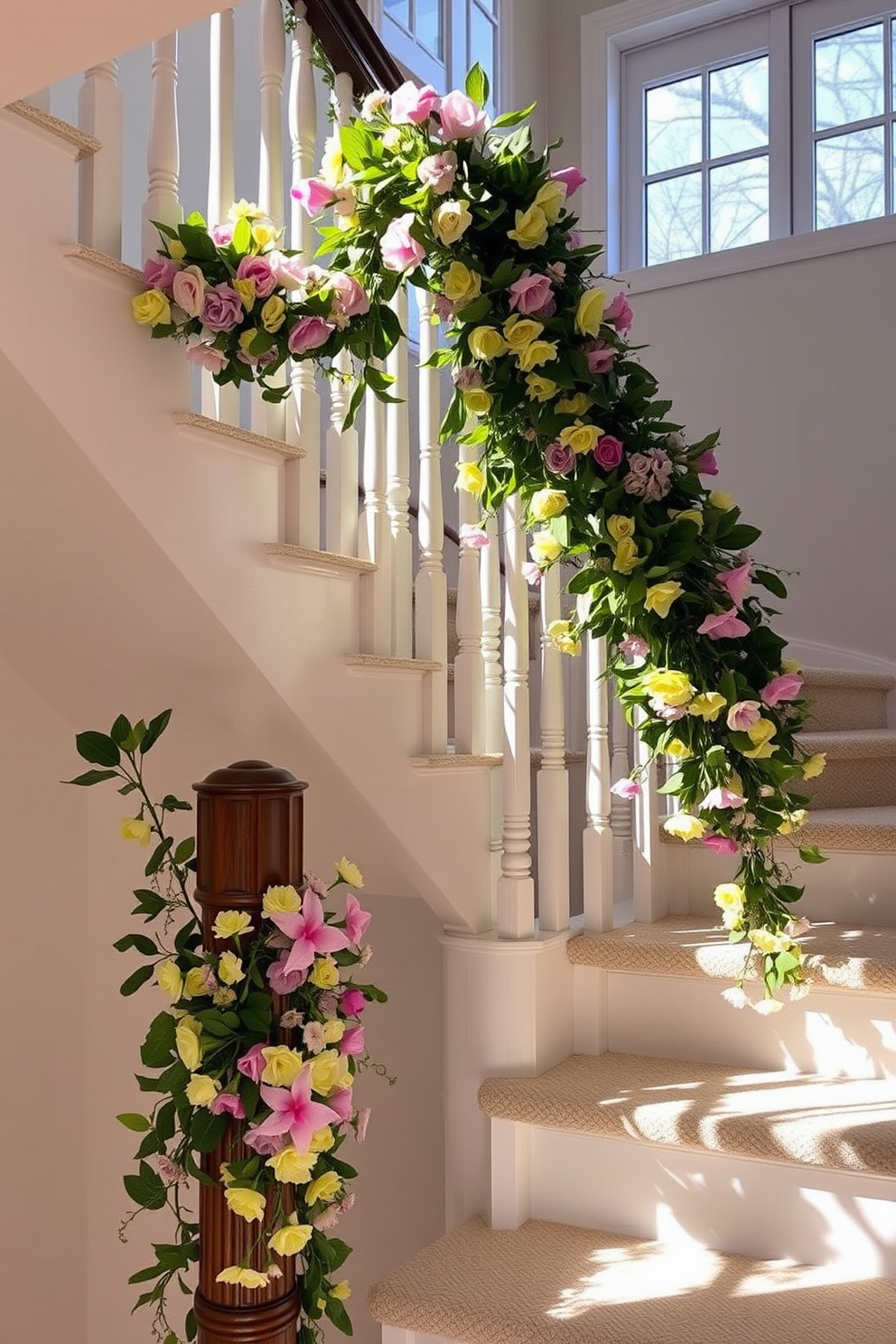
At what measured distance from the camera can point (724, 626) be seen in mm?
1743

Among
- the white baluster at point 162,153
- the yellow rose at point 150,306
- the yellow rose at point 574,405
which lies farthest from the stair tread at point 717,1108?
the white baluster at point 162,153

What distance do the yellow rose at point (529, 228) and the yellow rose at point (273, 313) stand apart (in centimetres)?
38

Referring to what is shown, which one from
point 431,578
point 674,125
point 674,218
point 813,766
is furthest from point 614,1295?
point 674,125

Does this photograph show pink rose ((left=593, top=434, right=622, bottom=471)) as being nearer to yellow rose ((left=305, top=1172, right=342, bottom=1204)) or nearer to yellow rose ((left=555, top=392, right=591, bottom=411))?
yellow rose ((left=555, top=392, right=591, bottom=411))

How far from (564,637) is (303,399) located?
0.58 m

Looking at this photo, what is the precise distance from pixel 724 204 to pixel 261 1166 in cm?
374

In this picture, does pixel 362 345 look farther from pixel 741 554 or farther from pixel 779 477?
pixel 779 477

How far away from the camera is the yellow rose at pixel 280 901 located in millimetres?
1364

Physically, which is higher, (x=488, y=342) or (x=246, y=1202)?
(x=488, y=342)

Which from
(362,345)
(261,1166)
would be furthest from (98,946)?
(362,345)

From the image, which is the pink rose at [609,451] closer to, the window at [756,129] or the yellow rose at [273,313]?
the yellow rose at [273,313]

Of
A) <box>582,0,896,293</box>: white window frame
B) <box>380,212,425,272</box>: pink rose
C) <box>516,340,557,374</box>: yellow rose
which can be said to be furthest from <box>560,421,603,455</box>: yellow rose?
<box>582,0,896,293</box>: white window frame

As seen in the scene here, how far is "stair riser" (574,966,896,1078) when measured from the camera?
6.16 ft

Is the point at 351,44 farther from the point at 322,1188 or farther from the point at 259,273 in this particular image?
the point at 322,1188
